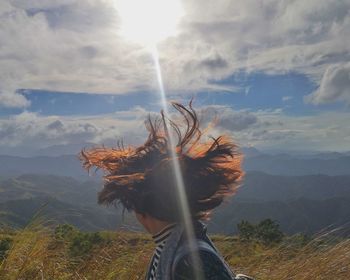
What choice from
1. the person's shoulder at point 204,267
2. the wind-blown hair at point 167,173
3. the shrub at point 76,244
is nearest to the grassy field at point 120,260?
the shrub at point 76,244

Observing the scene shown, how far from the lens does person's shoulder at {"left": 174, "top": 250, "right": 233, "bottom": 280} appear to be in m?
2.33

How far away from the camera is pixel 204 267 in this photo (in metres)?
2.34

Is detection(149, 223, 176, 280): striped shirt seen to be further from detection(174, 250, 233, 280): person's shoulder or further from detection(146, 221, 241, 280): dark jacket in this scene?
detection(174, 250, 233, 280): person's shoulder

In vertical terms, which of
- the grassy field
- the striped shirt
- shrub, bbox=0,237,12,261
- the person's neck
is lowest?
→ the grassy field

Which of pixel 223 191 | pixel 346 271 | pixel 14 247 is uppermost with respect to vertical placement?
pixel 223 191

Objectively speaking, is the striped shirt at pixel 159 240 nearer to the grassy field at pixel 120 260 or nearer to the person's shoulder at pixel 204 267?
the person's shoulder at pixel 204 267

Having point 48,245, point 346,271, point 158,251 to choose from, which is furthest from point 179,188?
point 48,245

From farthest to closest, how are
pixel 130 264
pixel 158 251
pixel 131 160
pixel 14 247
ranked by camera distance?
pixel 130 264 < pixel 14 247 < pixel 131 160 < pixel 158 251

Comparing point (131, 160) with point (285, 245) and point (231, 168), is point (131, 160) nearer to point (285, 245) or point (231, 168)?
point (231, 168)

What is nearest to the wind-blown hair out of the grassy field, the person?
the person

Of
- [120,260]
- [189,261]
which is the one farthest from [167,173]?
[120,260]

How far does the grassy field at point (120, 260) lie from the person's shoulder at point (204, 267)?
95.4 inches

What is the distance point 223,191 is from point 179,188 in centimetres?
50

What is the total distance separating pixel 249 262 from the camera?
5812 mm
